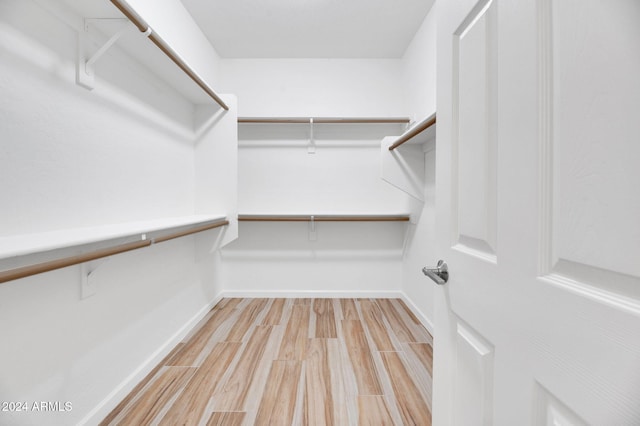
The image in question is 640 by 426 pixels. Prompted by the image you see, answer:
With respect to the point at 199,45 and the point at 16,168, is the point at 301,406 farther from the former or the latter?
the point at 199,45

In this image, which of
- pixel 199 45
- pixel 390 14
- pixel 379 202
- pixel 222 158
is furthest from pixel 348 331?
pixel 199 45

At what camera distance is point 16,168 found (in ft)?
2.79

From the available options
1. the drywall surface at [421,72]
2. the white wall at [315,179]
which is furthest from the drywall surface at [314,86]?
the drywall surface at [421,72]

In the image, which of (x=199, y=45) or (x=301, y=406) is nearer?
(x=301, y=406)

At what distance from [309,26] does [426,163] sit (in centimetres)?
131

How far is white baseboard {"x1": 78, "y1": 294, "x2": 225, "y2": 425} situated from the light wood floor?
0.09 ft

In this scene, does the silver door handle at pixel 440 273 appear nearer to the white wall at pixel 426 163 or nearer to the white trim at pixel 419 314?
the white wall at pixel 426 163

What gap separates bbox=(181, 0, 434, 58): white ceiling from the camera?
1886 mm

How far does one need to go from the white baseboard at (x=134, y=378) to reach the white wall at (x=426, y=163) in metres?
1.62

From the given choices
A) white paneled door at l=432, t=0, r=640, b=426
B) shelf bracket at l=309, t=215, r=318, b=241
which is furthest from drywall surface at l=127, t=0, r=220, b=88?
white paneled door at l=432, t=0, r=640, b=426

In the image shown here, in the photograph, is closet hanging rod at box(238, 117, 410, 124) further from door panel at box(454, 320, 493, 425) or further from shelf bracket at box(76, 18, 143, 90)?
door panel at box(454, 320, 493, 425)

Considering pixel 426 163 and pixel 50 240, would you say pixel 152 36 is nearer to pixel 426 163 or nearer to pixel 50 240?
pixel 50 240

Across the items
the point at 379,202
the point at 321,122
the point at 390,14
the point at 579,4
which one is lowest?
the point at 379,202

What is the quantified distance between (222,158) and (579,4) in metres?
1.93
